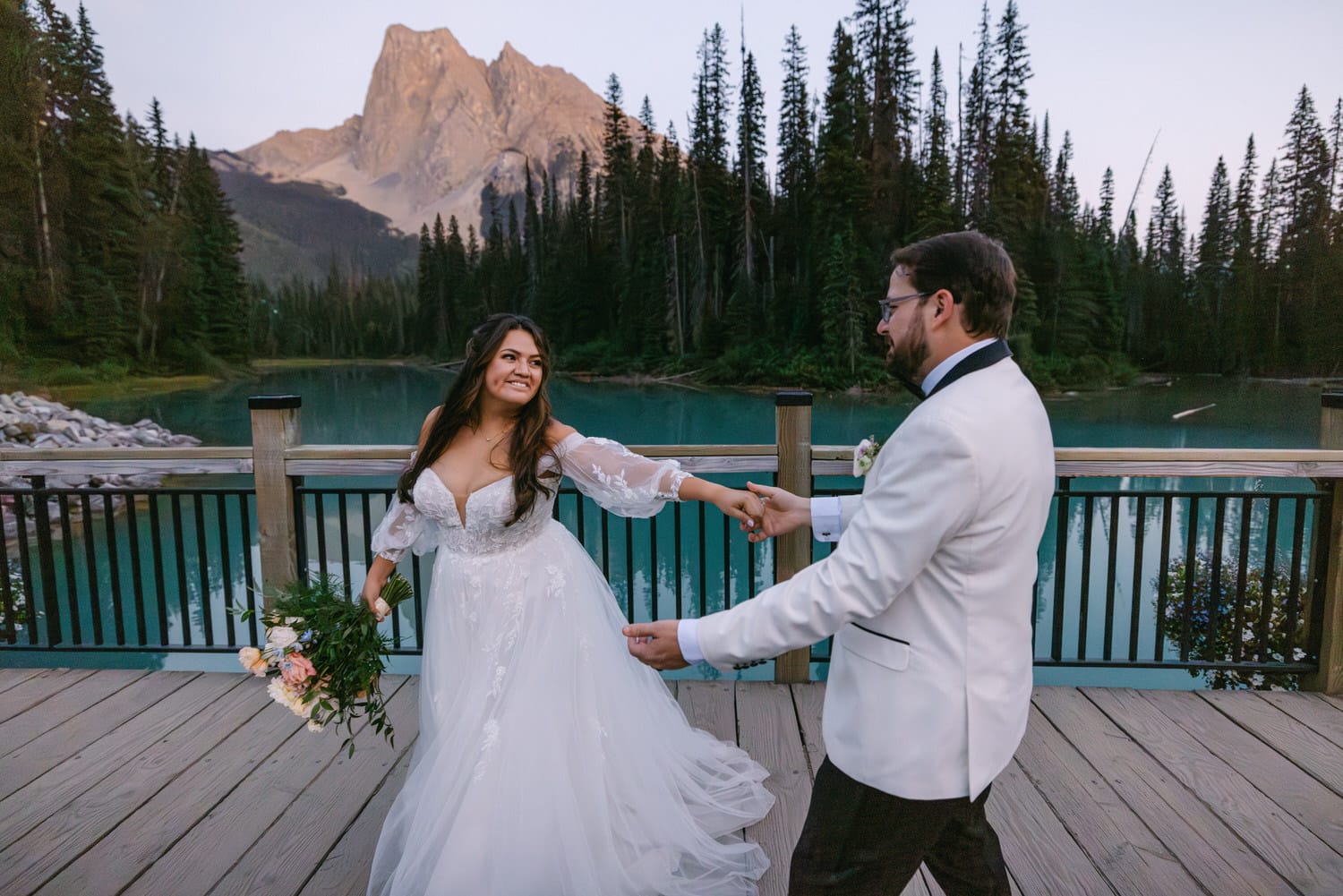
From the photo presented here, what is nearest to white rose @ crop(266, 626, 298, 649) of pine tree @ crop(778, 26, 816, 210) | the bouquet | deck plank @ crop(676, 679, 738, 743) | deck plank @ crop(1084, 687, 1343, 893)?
the bouquet

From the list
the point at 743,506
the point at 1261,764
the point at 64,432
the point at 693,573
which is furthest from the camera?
the point at 693,573

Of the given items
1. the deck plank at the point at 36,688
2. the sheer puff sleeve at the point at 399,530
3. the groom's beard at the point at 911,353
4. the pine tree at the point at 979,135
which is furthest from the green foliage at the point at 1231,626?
the pine tree at the point at 979,135

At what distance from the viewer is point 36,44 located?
45.5ft

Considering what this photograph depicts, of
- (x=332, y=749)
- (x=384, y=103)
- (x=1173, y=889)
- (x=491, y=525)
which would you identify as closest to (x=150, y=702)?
(x=332, y=749)

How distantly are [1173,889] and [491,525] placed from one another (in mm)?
1964

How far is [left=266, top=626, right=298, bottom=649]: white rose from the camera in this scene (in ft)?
5.89

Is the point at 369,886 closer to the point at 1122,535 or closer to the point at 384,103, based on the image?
the point at 1122,535

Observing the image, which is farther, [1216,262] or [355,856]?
[1216,262]

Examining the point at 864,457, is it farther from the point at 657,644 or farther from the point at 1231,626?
the point at 1231,626

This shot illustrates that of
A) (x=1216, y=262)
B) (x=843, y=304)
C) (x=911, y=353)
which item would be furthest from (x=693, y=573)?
(x=911, y=353)

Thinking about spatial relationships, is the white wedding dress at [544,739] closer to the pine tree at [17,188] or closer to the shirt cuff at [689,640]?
the shirt cuff at [689,640]

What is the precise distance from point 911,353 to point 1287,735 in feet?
8.25

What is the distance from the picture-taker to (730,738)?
2.62m

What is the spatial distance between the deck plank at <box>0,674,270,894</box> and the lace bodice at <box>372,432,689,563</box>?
112 cm
